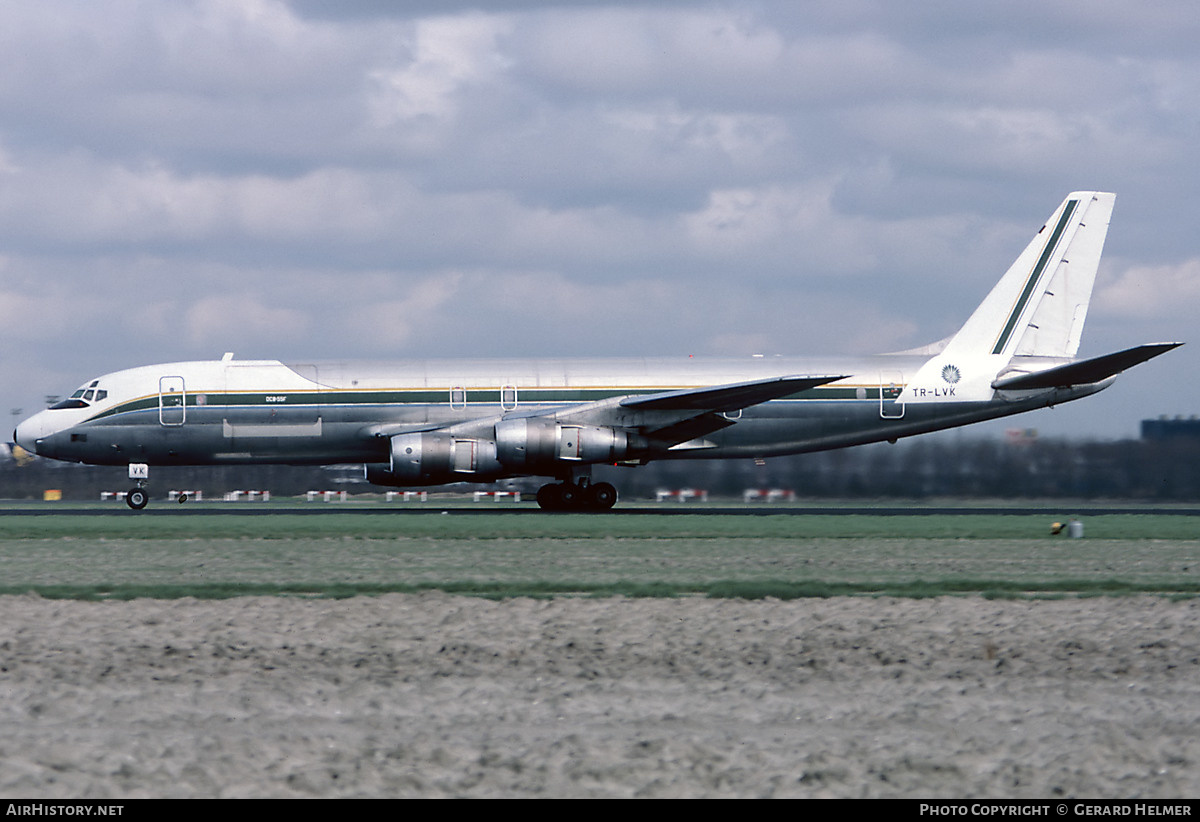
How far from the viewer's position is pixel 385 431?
33.0m

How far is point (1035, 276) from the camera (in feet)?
119

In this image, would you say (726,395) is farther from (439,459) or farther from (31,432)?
(31,432)

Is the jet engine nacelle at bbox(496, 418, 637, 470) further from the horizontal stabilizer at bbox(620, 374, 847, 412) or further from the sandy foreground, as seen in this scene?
the sandy foreground

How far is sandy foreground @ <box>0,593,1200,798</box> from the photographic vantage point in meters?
7.28

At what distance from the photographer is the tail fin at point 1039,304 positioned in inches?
1356

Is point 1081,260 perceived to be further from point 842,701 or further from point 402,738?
point 402,738

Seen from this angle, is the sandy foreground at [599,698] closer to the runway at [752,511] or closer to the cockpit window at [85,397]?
the runway at [752,511]

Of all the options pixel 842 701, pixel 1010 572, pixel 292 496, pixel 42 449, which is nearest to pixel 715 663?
pixel 842 701

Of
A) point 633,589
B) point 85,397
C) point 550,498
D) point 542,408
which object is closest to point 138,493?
point 85,397

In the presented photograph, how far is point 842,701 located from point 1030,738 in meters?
1.56

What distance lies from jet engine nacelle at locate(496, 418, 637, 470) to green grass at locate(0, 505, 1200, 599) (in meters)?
1.67

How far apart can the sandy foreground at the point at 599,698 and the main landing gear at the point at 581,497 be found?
19114mm

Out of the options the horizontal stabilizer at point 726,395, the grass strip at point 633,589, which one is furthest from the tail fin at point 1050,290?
the grass strip at point 633,589
